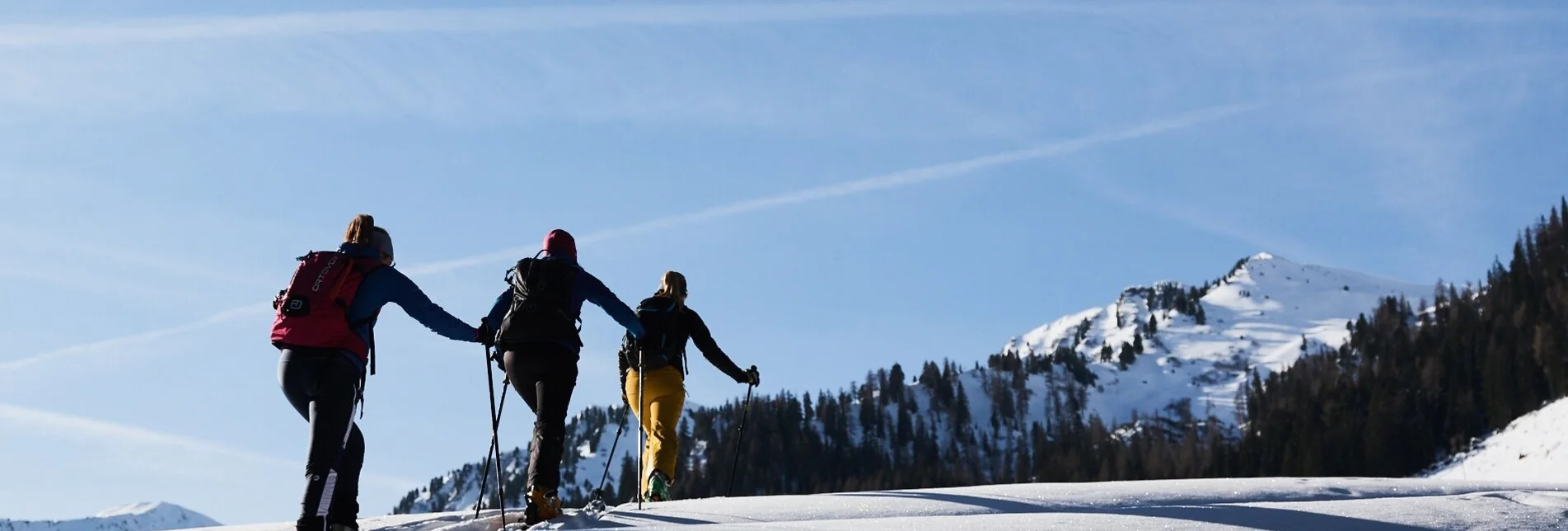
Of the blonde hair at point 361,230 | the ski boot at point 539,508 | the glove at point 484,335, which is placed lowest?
the ski boot at point 539,508

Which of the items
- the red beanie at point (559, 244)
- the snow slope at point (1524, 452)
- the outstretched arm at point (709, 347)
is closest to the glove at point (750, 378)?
the outstretched arm at point (709, 347)

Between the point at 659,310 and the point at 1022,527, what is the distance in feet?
16.1

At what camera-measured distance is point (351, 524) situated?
8.58m

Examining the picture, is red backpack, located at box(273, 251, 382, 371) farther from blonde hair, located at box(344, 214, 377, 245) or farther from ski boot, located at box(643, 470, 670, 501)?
ski boot, located at box(643, 470, 670, 501)

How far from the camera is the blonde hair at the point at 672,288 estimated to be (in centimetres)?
1207

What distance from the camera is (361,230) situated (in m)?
8.37

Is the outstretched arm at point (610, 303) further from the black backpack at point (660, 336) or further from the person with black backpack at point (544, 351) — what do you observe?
the black backpack at point (660, 336)

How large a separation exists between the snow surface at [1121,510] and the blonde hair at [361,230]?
2.27 metres

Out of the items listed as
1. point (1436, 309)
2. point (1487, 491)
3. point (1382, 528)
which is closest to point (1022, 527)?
point (1382, 528)

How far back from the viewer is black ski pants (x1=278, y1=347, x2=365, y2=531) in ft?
26.2

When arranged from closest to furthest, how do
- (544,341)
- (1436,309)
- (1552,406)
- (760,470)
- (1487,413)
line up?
(544,341)
(1552,406)
(1487,413)
(1436,309)
(760,470)

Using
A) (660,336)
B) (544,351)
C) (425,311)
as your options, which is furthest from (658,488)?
(425,311)

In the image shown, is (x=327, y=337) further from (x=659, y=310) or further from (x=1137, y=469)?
(x=1137, y=469)

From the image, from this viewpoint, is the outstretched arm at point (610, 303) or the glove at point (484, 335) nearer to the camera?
the glove at point (484, 335)
